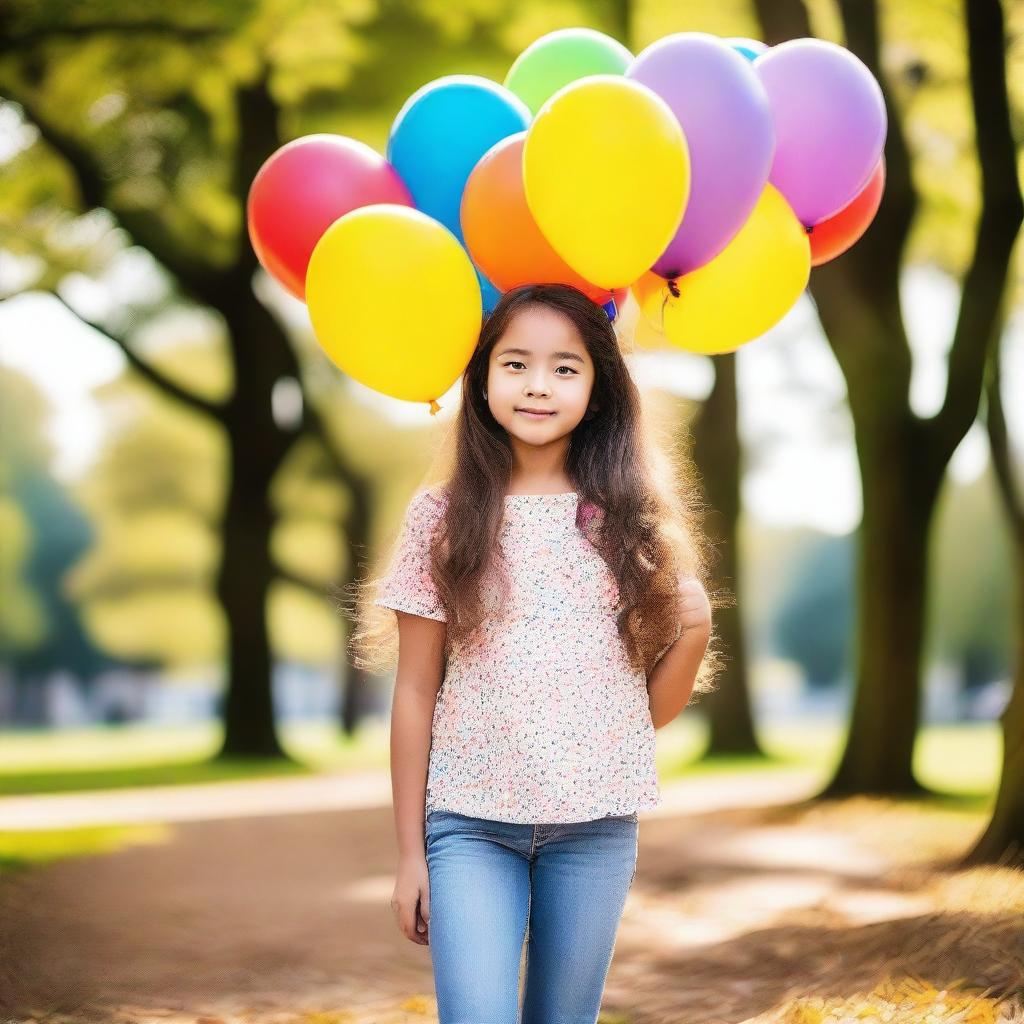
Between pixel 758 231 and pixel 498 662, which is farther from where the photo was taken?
pixel 758 231

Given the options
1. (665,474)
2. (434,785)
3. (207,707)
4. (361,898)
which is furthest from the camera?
(207,707)

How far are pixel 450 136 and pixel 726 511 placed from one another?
12232mm

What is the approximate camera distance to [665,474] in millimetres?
2973

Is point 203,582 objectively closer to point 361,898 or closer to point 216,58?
→ point 216,58

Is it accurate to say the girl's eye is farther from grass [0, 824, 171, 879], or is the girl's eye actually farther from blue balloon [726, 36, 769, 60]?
grass [0, 824, 171, 879]

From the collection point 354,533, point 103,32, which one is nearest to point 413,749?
point 103,32

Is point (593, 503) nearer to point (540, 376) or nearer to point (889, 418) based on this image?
point (540, 376)

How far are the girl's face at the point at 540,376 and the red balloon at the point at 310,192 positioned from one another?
76 cm

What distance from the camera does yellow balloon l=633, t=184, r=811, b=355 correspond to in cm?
335

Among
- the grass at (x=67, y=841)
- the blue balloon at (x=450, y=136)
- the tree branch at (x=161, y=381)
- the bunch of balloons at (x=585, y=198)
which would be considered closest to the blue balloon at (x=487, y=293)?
the bunch of balloons at (x=585, y=198)

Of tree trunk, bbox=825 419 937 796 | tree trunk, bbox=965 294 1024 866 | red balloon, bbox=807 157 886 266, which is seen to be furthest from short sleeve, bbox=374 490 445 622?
tree trunk, bbox=825 419 937 796

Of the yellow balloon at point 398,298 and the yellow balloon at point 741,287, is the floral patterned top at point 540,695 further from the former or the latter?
the yellow balloon at point 741,287

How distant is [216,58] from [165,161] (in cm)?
205

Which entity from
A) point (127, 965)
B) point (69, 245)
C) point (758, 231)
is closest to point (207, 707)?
point (69, 245)
